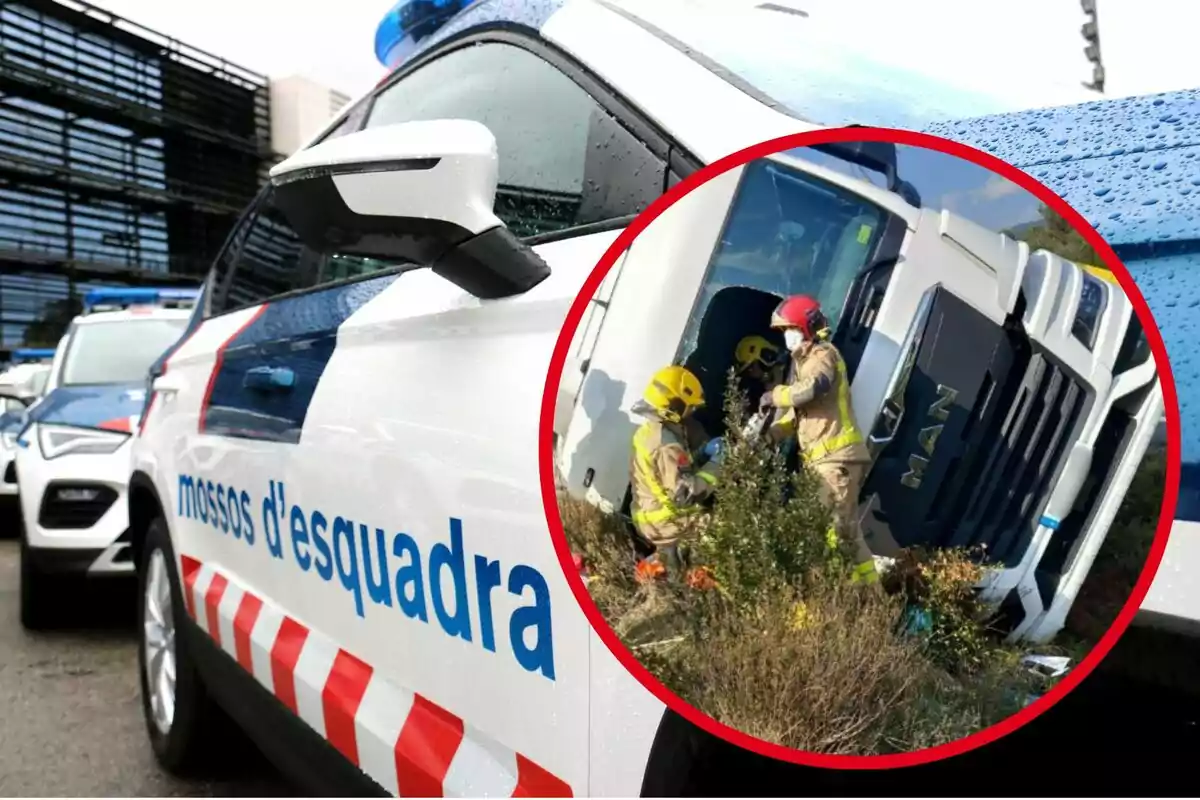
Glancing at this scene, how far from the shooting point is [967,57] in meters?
1.24

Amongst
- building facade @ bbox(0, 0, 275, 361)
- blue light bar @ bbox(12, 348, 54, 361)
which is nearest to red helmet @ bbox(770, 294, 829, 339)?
building facade @ bbox(0, 0, 275, 361)

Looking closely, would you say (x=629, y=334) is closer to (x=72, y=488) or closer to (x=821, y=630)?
(x=821, y=630)

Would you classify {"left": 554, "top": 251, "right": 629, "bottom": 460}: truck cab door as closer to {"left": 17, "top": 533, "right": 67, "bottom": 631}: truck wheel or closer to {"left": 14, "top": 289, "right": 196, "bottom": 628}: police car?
{"left": 14, "top": 289, "right": 196, "bottom": 628}: police car

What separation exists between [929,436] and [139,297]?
342 inches

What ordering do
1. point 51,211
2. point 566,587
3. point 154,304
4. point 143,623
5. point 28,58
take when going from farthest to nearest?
point 51,211 → point 28,58 → point 154,304 → point 143,623 → point 566,587

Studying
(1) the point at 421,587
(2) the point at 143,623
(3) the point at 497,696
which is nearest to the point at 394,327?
(1) the point at 421,587

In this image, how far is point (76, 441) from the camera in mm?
4453

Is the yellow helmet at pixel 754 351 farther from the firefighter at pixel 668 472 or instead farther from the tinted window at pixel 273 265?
the tinted window at pixel 273 265

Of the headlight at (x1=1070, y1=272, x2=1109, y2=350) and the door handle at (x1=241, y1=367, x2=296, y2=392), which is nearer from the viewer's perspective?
the headlight at (x1=1070, y1=272, x2=1109, y2=350)

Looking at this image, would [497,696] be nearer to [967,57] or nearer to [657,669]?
[657,669]

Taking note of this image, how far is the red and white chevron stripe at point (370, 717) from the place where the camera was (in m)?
1.21

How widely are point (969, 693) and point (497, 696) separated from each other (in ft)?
1.92

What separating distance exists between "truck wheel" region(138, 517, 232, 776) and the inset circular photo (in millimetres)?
2031

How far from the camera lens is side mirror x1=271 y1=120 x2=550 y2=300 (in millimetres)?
1145
